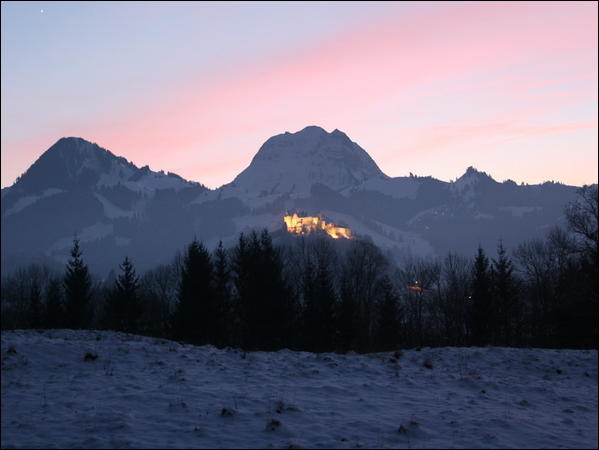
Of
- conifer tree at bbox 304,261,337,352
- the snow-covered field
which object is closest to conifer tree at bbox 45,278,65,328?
conifer tree at bbox 304,261,337,352

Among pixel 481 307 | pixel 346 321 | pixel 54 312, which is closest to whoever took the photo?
pixel 346 321

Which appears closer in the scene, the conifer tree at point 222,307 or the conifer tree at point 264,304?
the conifer tree at point 264,304

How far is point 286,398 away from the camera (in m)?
12.3

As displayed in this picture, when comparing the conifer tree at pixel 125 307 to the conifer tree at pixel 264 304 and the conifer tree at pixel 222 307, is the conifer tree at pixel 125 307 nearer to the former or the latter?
the conifer tree at pixel 222 307

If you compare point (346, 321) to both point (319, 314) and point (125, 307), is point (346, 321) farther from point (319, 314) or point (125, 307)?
point (125, 307)

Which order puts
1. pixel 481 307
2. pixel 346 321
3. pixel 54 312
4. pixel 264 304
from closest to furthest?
pixel 264 304
pixel 346 321
pixel 481 307
pixel 54 312

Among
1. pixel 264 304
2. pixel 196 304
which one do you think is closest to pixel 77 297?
pixel 196 304

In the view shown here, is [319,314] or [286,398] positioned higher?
[319,314]

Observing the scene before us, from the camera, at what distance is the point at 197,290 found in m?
46.0

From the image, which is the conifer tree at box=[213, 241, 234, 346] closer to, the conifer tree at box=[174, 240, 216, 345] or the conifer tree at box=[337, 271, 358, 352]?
the conifer tree at box=[174, 240, 216, 345]

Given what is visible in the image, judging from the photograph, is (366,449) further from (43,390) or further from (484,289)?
(484,289)

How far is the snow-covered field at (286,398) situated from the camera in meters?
9.55

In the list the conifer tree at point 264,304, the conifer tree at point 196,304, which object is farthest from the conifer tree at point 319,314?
the conifer tree at point 196,304

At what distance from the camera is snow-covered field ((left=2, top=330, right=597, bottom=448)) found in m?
9.55
